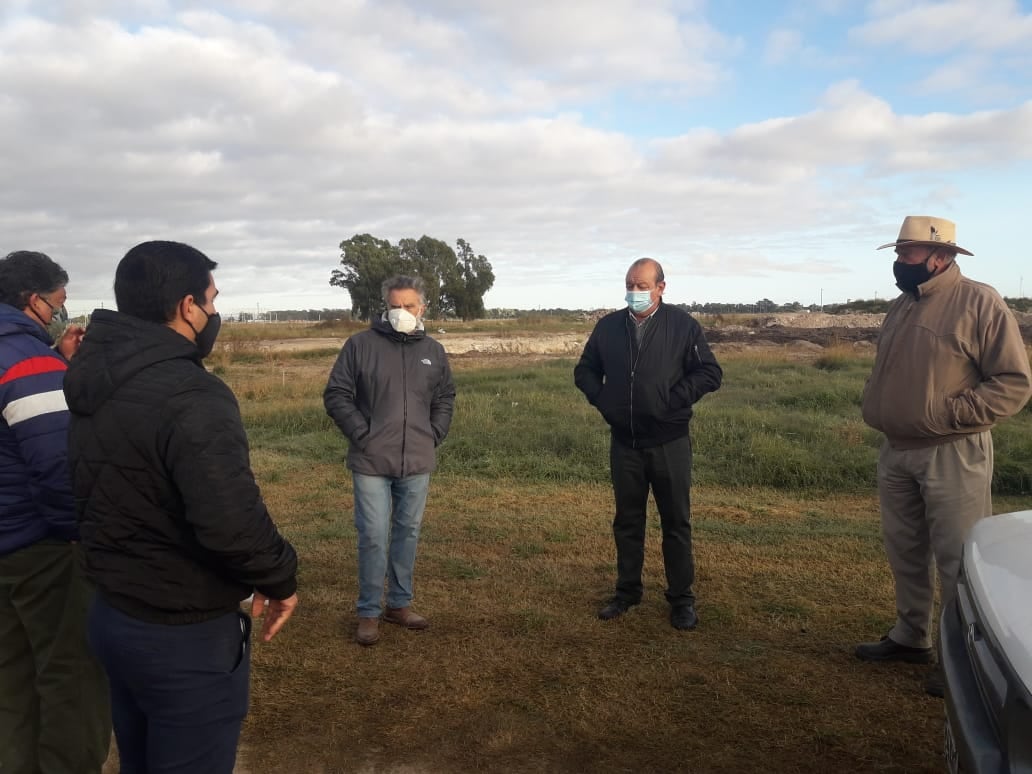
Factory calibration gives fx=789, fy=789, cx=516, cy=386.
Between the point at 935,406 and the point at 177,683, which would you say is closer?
the point at 177,683

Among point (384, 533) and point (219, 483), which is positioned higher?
point (219, 483)

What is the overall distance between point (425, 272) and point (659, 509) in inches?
2490

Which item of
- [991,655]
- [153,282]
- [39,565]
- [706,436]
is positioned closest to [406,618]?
[39,565]

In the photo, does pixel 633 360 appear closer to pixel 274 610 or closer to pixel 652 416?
pixel 652 416

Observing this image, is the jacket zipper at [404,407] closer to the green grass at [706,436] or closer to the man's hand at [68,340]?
the man's hand at [68,340]

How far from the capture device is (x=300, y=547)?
6.10 m

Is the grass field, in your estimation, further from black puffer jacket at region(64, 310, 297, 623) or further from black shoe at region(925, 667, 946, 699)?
black puffer jacket at region(64, 310, 297, 623)

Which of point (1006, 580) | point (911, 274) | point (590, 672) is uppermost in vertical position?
point (911, 274)

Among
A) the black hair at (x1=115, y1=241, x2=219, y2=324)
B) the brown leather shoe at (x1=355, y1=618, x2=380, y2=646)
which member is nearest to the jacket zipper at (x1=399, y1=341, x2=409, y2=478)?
the brown leather shoe at (x1=355, y1=618, x2=380, y2=646)

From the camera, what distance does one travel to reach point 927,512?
12.4 feet

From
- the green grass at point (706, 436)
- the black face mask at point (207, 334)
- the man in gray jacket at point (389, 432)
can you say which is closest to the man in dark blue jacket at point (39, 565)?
the black face mask at point (207, 334)

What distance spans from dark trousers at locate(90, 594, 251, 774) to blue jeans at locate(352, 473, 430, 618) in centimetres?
212

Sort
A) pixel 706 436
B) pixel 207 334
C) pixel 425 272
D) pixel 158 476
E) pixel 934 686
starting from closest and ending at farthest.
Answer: pixel 158 476, pixel 207 334, pixel 934 686, pixel 706 436, pixel 425 272

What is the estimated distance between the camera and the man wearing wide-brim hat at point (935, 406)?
359 cm
